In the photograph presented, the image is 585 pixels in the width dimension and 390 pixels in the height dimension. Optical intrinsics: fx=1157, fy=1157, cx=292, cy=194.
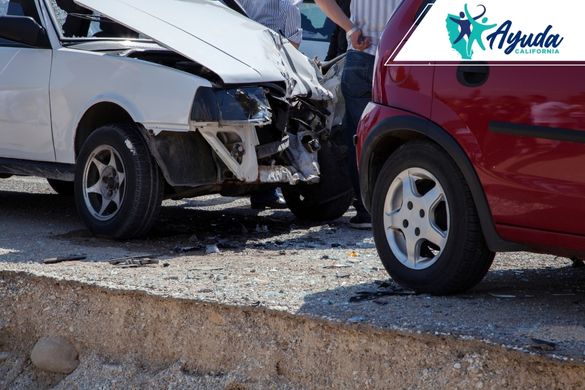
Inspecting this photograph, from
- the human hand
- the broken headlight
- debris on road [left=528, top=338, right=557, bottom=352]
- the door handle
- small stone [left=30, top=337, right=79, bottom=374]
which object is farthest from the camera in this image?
the human hand

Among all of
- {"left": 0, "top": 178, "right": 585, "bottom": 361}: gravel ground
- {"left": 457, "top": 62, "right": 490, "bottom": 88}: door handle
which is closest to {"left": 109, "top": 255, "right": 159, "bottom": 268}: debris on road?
{"left": 0, "top": 178, "right": 585, "bottom": 361}: gravel ground

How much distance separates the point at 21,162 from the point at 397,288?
12.7ft

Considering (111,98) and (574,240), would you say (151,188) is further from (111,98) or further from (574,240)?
(574,240)

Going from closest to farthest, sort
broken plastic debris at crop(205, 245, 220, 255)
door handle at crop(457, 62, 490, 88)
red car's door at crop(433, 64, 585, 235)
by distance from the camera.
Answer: red car's door at crop(433, 64, 585, 235)
door handle at crop(457, 62, 490, 88)
broken plastic debris at crop(205, 245, 220, 255)

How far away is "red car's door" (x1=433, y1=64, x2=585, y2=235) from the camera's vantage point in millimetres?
4977

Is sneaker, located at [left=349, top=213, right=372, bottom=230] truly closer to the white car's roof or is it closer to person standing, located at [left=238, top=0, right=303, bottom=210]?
person standing, located at [left=238, top=0, right=303, bottom=210]

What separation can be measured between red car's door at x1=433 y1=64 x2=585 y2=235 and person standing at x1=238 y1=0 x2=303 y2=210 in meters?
4.41

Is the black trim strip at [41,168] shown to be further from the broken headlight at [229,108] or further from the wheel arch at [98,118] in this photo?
the broken headlight at [229,108]

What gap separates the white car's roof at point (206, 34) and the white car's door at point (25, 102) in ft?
2.23

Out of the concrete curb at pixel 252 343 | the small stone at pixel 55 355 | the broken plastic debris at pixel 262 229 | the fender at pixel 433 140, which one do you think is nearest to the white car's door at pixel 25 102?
the broken plastic debris at pixel 262 229

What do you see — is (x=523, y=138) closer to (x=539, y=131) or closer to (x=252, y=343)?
(x=539, y=131)

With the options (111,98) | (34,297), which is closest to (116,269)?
(34,297)

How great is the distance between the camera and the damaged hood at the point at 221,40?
25.9 feet

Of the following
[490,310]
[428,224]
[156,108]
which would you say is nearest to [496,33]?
[428,224]
